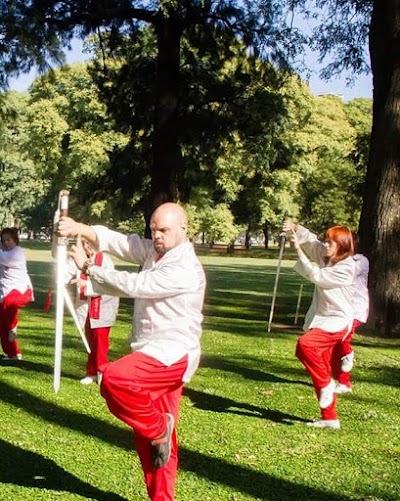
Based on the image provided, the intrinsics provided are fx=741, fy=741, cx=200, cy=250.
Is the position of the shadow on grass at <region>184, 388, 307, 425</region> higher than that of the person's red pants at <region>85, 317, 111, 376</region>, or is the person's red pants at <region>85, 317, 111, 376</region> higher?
the person's red pants at <region>85, 317, 111, 376</region>

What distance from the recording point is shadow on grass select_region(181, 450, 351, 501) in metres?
5.24

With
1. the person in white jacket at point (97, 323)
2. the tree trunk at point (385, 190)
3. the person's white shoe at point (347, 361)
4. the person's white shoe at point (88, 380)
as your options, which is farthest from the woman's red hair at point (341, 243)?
the tree trunk at point (385, 190)

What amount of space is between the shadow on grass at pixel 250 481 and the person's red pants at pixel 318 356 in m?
1.44

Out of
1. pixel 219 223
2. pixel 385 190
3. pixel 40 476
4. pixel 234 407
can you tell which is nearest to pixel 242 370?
pixel 234 407

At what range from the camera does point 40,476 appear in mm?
5426

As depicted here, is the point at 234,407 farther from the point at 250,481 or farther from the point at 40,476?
the point at 40,476

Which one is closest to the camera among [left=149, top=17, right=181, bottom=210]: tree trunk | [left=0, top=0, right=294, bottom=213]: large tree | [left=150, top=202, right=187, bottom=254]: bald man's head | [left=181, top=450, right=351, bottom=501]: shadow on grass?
[left=150, top=202, right=187, bottom=254]: bald man's head

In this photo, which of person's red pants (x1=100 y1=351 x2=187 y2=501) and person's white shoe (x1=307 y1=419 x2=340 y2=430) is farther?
person's white shoe (x1=307 y1=419 x2=340 y2=430)

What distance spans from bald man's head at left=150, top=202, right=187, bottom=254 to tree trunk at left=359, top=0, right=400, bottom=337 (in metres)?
10.9

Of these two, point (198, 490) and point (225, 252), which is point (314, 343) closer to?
point (198, 490)

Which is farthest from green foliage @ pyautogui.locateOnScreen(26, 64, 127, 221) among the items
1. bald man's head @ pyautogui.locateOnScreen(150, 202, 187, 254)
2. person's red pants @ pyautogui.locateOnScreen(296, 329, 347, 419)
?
bald man's head @ pyautogui.locateOnScreen(150, 202, 187, 254)

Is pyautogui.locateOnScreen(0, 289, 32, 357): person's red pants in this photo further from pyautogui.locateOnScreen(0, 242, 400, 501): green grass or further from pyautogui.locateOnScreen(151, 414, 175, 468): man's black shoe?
pyautogui.locateOnScreen(151, 414, 175, 468): man's black shoe

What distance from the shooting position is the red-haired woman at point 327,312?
6.98 m

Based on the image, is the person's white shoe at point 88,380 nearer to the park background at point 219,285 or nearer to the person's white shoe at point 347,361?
the park background at point 219,285
